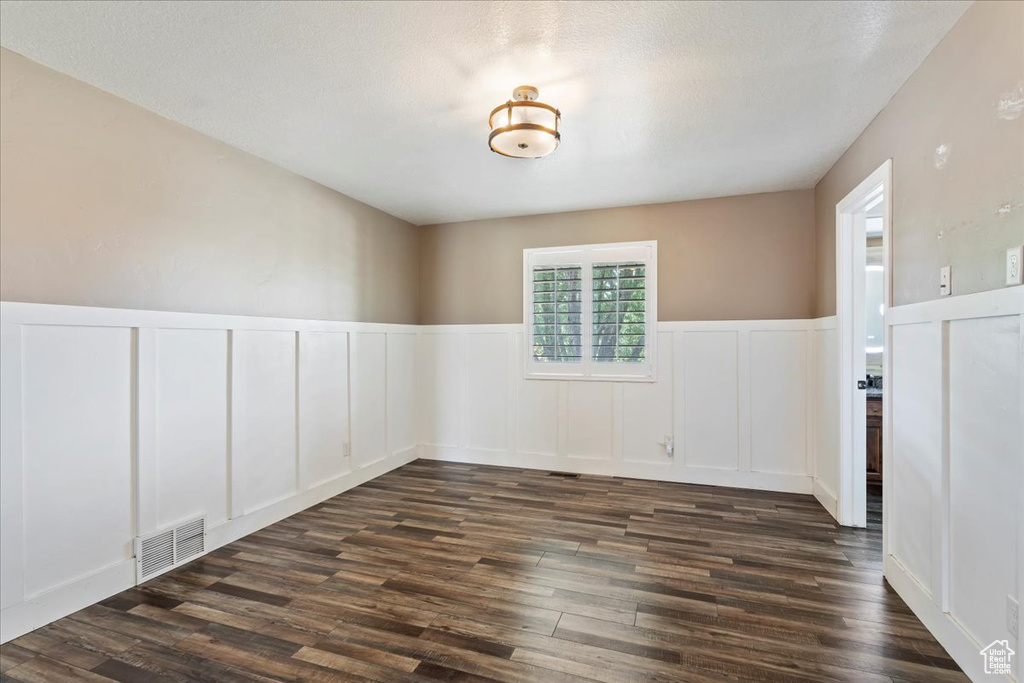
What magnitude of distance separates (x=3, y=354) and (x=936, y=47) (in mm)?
4251

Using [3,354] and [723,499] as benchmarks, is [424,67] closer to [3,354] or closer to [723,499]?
[3,354]

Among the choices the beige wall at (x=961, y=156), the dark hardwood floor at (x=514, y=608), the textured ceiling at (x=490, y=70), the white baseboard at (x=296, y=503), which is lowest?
the dark hardwood floor at (x=514, y=608)

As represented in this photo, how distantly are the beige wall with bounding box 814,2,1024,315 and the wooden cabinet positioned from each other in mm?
2299

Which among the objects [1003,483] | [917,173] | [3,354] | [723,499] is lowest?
[723,499]

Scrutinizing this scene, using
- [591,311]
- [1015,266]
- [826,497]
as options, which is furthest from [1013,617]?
[591,311]

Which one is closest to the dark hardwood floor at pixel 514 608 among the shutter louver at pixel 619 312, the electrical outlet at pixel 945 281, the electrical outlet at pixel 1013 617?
the electrical outlet at pixel 1013 617

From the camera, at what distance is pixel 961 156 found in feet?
6.36

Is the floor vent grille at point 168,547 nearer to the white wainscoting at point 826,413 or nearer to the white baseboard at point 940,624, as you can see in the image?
the white baseboard at point 940,624

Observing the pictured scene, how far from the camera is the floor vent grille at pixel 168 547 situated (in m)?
2.61

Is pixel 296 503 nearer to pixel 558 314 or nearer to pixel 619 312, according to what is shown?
pixel 558 314

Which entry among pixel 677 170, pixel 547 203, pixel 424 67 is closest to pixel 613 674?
pixel 424 67

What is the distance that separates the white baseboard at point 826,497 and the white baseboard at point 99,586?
3915 millimetres

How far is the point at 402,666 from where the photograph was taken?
1917 millimetres

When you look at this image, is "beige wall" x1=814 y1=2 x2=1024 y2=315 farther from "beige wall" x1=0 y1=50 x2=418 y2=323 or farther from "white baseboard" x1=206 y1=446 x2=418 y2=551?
"white baseboard" x1=206 y1=446 x2=418 y2=551
